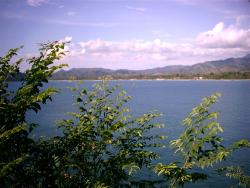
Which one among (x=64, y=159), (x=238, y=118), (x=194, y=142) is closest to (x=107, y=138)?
(x=64, y=159)

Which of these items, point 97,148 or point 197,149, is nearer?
point 197,149

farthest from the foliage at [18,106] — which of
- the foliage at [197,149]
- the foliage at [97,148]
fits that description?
the foliage at [197,149]

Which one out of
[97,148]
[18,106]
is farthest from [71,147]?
[18,106]

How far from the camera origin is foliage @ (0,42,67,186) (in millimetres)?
5006

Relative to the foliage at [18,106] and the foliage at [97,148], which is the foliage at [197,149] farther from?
the foliage at [18,106]

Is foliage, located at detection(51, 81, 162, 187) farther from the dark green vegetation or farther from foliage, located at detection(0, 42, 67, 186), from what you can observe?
foliage, located at detection(0, 42, 67, 186)

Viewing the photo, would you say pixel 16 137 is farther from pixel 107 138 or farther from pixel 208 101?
pixel 208 101

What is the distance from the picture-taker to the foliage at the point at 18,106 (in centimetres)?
501

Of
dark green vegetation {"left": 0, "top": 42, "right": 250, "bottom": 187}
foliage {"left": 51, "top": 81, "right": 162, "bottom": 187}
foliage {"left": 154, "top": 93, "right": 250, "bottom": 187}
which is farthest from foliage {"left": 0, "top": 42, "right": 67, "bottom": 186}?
foliage {"left": 154, "top": 93, "right": 250, "bottom": 187}

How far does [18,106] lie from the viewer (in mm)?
5121

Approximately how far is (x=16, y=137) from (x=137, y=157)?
111 inches

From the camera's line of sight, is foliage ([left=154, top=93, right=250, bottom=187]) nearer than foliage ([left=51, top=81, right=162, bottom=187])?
Yes

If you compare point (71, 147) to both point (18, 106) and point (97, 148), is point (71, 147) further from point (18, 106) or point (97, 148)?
point (18, 106)

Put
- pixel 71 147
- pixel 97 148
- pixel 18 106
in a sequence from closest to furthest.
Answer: pixel 18 106, pixel 71 147, pixel 97 148
